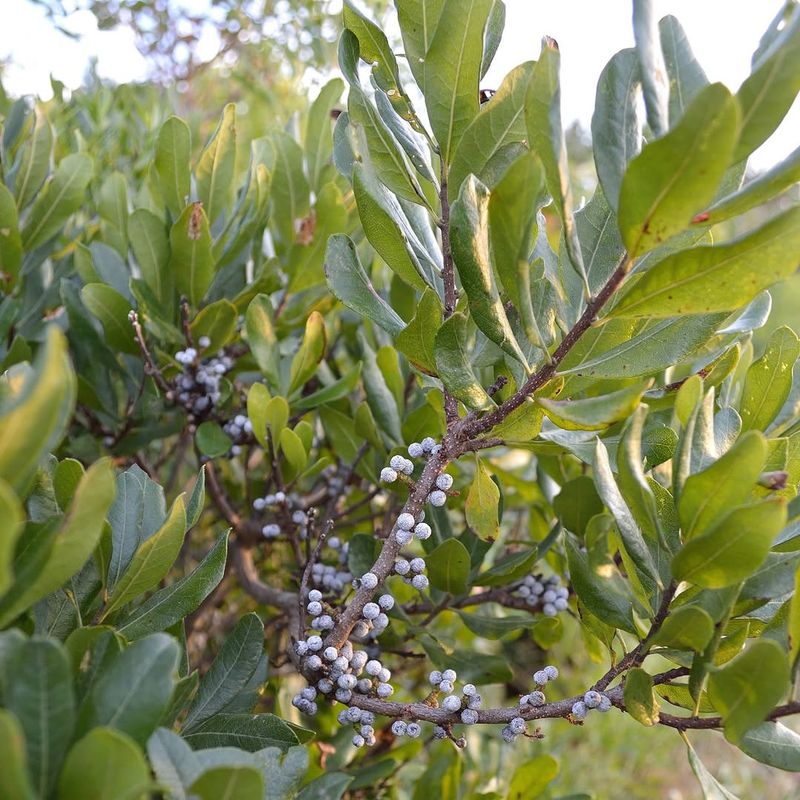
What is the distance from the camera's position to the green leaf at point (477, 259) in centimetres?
69

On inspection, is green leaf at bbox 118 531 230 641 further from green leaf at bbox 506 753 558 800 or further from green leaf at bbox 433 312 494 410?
green leaf at bbox 506 753 558 800

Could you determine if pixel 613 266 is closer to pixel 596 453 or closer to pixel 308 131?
pixel 596 453

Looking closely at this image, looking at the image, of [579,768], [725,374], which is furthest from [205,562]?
[579,768]

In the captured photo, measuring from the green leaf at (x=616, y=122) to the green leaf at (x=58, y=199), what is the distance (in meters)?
0.88

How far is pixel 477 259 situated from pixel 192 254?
23.3 inches

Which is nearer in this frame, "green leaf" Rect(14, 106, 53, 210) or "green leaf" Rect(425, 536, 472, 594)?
"green leaf" Rect(425, 536, 472, 594)

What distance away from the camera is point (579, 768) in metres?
3.24

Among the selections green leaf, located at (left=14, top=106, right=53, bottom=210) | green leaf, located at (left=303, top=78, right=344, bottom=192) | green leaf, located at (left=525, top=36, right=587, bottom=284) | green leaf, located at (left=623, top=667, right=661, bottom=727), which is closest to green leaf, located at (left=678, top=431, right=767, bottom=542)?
green leaf, located at (left=623, top=667, right=661, bottom=727)

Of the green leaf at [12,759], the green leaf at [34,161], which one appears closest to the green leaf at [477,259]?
the green leaf at [12,759]

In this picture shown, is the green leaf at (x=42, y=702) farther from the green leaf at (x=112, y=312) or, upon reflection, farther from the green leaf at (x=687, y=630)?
the green leaf at (x=112, y=312)

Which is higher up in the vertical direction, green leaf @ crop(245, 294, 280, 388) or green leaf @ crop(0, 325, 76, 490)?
green leaf @ crop(0, 325, 76, 490)

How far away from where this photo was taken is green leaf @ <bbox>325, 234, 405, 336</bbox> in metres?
0.85

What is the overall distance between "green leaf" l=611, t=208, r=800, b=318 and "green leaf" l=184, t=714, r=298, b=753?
518 millimetres

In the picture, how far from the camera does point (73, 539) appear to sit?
21.8 inches
